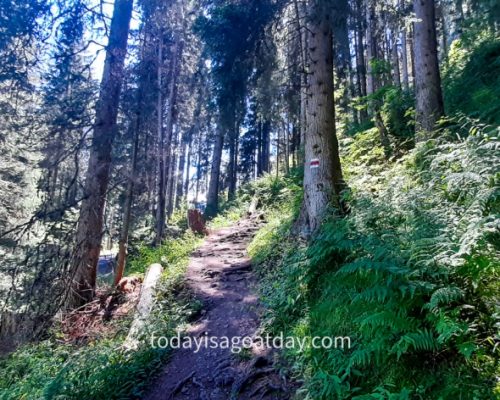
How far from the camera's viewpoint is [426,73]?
684cm

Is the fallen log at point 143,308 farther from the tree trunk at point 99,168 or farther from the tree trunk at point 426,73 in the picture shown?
the tree trunk at point 426,73

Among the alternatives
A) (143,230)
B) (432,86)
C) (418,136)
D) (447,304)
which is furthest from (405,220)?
(143,230)

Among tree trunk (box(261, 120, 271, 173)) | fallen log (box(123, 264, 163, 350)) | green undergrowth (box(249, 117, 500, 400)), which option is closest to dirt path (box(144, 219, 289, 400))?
green undergrowth (box(249, 117, 500, 400))

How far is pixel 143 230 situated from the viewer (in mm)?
18156

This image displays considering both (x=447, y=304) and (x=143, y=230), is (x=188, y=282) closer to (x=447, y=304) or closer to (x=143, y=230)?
(x=447, y=304)

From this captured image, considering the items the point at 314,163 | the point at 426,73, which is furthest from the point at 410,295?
the point at 426,73

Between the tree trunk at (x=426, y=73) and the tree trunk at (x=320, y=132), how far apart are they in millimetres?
1909

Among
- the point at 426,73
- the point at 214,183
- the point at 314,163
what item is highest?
the point at 214,183

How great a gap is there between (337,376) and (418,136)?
5122 millimetres

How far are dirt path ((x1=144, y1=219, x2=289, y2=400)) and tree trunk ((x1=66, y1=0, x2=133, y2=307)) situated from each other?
224 centimetres

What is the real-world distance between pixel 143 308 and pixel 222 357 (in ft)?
8.08

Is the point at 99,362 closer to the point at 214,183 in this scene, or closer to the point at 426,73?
the point at 426,73

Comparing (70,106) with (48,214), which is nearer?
(48,214)

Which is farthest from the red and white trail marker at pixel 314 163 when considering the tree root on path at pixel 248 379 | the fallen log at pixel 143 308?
the fallen log at pixel 143 308
